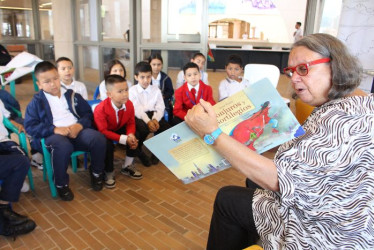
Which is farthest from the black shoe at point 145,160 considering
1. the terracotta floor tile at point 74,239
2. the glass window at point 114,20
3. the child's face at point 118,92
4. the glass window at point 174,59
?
the glass window at point 114,20

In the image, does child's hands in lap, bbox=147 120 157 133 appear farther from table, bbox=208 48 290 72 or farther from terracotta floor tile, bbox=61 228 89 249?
table, bbox=208 48 290 72

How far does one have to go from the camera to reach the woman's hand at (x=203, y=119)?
1111 millimetres

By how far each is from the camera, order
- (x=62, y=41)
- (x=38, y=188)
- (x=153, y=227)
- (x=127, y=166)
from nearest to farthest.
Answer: (x=153, y=227) → (x=38, y=188) → (x=127, y=166) → (x=62, y=41)

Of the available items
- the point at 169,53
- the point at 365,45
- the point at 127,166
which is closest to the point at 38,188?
the point at 127,166

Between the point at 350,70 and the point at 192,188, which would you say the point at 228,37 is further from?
Result: the point at 350,70

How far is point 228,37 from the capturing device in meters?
15.0

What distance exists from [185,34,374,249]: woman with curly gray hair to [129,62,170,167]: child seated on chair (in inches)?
83.7

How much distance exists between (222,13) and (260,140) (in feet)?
47.6

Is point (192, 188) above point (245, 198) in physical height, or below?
below

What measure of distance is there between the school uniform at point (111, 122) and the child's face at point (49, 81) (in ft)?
1.34

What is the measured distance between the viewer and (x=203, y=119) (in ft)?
3.67

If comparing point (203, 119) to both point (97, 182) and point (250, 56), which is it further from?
point (250, 56)

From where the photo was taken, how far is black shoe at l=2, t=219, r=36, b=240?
198cm

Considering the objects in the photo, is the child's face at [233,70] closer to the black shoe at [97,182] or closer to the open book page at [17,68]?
the black shoe at [97,182]
